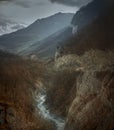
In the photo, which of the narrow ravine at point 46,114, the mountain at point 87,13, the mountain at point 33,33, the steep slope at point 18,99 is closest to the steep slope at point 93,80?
the narrow ravine at point 46,114

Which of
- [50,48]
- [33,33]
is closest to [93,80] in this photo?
[50,48]

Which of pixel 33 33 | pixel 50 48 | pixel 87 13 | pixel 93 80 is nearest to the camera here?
pixel 93 80

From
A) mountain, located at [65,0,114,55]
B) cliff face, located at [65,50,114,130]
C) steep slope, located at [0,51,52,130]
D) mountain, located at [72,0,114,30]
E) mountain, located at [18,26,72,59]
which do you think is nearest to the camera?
cliff face, located at [65,50,114,130]

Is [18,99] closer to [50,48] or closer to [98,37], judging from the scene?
→ [98,37]

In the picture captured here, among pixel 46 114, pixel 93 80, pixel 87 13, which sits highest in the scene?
pixel 87 13

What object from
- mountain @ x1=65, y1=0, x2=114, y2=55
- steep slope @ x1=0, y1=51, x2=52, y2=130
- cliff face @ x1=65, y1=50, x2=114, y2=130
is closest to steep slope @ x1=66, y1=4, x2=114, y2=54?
mountain @ x1=65, y1=0, x2=114, y2=55

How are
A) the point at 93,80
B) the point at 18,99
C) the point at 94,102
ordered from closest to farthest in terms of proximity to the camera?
the point at 94,102, the point at 93,80, the point at 18,99

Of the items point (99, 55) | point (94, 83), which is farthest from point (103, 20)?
point (94, 83)

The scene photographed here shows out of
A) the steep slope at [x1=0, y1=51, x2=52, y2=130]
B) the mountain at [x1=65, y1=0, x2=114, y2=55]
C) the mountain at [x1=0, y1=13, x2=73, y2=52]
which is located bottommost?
the mountain at [x1=0, y1=13, x2=73, y2=52]

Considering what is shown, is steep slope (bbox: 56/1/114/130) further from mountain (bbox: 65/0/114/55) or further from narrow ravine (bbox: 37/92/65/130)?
narrow ravine (bbox: 37/92/65/130)

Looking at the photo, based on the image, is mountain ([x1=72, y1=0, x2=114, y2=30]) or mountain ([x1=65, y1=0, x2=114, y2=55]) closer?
mountain ([x1=65, y1=0, x2=114, y2=55])
